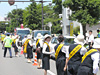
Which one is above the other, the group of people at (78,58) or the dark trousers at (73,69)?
the group of people at (78,58)

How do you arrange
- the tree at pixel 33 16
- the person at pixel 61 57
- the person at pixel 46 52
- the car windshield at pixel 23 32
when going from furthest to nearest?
the tree at pixel 33 16, the car windshield at pixel 23 32, the person at pixel 46 52, the person at pixel 61 57

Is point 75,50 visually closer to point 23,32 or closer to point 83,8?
point 83,8

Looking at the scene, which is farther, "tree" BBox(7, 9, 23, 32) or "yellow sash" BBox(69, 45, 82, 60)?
"tree" BBox(7, 9, 23, 32)

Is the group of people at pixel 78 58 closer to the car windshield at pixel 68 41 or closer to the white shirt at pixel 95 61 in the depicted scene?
the white shirt at pixel 95 61

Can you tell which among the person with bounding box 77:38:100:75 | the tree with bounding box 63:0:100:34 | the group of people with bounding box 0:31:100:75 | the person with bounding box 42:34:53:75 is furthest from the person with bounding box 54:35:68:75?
the tree with bounding box 63:0:100:34

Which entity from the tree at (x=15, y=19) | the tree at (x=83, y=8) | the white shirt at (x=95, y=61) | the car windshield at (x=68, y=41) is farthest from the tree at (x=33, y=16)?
the white shirt at (x=95, y=61)

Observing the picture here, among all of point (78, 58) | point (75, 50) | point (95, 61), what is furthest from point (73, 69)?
point (95, 61)

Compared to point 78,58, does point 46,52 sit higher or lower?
lower

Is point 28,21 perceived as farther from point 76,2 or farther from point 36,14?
point 76,2

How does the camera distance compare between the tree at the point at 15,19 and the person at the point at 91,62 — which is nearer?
the person at the point at 91,62

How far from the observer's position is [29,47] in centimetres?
1566

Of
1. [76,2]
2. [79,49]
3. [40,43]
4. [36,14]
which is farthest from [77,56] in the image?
[36,14]

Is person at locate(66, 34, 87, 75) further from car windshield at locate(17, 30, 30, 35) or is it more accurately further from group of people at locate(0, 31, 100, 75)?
car windshield at locate(17, 30, 30, 35)

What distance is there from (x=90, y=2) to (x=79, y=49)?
22328 millimetres
